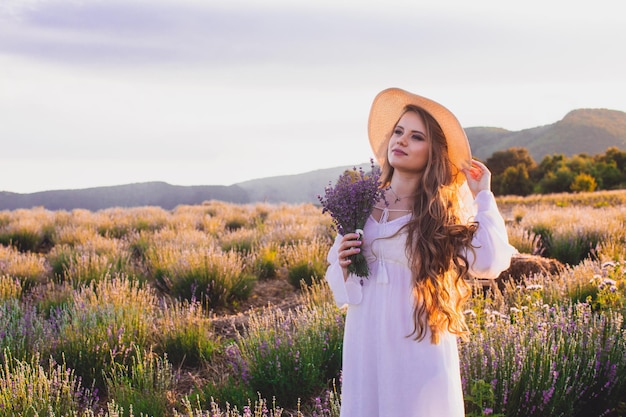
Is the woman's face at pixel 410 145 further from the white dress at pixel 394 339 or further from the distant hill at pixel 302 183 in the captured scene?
the distant hill at pixel 302 183

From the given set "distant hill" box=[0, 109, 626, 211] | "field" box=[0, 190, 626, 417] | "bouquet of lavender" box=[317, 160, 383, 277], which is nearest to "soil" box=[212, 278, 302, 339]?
"field" box=[0, 190, 626, 417]

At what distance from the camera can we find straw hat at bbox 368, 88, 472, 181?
2.96m

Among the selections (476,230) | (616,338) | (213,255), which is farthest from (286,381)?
(213,255)

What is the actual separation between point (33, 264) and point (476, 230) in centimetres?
811

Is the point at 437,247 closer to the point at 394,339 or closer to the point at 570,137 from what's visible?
the point at 394,339

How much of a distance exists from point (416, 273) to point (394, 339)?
322mm

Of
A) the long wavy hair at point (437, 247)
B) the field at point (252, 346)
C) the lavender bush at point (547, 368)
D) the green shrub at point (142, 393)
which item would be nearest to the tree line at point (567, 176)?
the field at point (252, 346)

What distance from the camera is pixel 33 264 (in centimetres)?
895

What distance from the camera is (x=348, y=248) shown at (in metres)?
2.70

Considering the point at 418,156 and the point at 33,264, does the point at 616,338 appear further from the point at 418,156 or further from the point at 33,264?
the point at 33,264

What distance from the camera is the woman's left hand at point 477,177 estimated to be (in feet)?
9.45

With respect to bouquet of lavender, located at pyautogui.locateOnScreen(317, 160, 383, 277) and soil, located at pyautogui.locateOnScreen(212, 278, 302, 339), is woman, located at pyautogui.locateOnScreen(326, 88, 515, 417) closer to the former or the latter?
bouquet of lavender, located at pyautogui.locateOnScreen(317, 160, 383, 277)

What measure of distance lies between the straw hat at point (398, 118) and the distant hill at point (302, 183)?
1963 centimetres

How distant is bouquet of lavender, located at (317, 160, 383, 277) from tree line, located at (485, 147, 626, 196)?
35506mm
